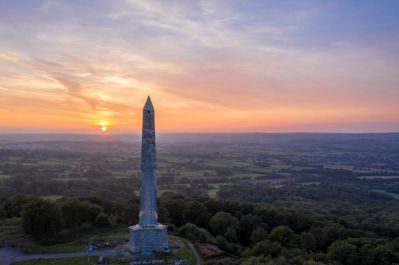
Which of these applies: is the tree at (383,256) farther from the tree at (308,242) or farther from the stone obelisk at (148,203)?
the stone obelisk at (148,203)

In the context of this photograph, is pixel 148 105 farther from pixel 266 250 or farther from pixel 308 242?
pixel 308 242

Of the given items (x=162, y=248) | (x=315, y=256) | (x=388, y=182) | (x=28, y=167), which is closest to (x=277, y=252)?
(x=315, y=256)

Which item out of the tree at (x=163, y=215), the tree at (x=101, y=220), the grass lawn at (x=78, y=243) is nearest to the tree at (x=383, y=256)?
the tree at (x=163, y=215)

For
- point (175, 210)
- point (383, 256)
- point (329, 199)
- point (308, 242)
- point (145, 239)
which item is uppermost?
point (145, 239)

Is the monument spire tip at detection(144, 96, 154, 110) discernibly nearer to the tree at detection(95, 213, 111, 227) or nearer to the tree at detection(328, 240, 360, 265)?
the tree at detection(95, 213, 111, 227)

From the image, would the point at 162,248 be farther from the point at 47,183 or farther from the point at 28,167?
the point at 28,167

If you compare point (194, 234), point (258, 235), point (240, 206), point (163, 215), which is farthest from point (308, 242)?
point (163, 215)
